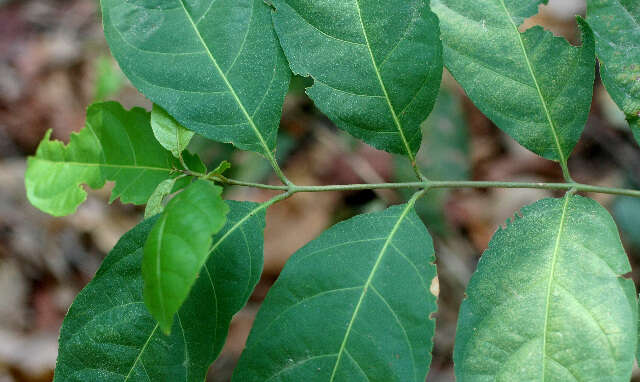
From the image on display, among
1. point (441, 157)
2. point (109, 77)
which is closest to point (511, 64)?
point (441, 157)

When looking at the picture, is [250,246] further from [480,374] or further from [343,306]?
[480,374]

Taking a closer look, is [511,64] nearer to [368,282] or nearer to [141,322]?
[368,282]

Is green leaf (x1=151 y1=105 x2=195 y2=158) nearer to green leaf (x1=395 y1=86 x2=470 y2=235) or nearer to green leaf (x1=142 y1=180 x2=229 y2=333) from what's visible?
green leaf (x1=142 y1=180 x2=229 y2=333)

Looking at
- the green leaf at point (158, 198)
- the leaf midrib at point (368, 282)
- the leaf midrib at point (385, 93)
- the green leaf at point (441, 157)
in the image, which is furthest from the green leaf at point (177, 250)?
the green leaf at point (441, 157)

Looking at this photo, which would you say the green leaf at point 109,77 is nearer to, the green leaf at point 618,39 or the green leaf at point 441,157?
the green leaf at point 441,157

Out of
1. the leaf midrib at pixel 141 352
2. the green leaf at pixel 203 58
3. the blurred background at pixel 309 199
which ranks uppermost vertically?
the green leaf at pixel 203 58
